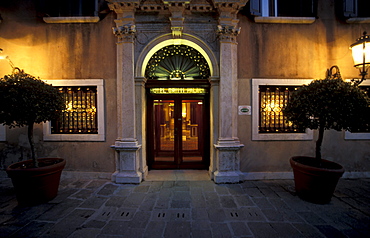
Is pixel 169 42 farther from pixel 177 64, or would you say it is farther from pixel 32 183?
pixel 32 183

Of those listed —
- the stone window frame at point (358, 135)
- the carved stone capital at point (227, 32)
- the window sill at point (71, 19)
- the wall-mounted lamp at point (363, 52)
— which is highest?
the window sill at point (71, 19)

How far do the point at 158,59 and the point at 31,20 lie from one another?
407 cm

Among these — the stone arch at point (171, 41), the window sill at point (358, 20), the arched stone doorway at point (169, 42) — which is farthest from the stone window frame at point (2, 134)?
the window sill at point (358, 20)

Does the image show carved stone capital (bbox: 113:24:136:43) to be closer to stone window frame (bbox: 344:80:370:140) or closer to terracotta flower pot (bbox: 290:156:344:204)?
terracotta flower pot (bbox: 290:156:344:204)

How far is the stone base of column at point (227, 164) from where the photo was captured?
4.70 m

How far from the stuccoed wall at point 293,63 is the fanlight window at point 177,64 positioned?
1231mm

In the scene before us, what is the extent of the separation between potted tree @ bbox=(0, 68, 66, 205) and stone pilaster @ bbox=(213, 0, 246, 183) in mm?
4038

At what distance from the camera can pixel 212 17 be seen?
4.95 meters

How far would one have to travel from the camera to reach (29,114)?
11.2ft

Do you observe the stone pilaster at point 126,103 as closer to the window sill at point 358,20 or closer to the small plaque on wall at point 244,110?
the small plaque on wall at point 244,110

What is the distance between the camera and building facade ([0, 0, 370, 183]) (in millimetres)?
4910

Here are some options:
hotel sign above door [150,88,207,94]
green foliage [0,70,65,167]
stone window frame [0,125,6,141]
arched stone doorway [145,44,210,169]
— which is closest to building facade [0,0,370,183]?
stone window frame [0,125,6,141]

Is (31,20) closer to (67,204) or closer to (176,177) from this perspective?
(67,204)

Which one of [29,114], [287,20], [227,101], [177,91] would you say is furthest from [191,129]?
[287,20]
